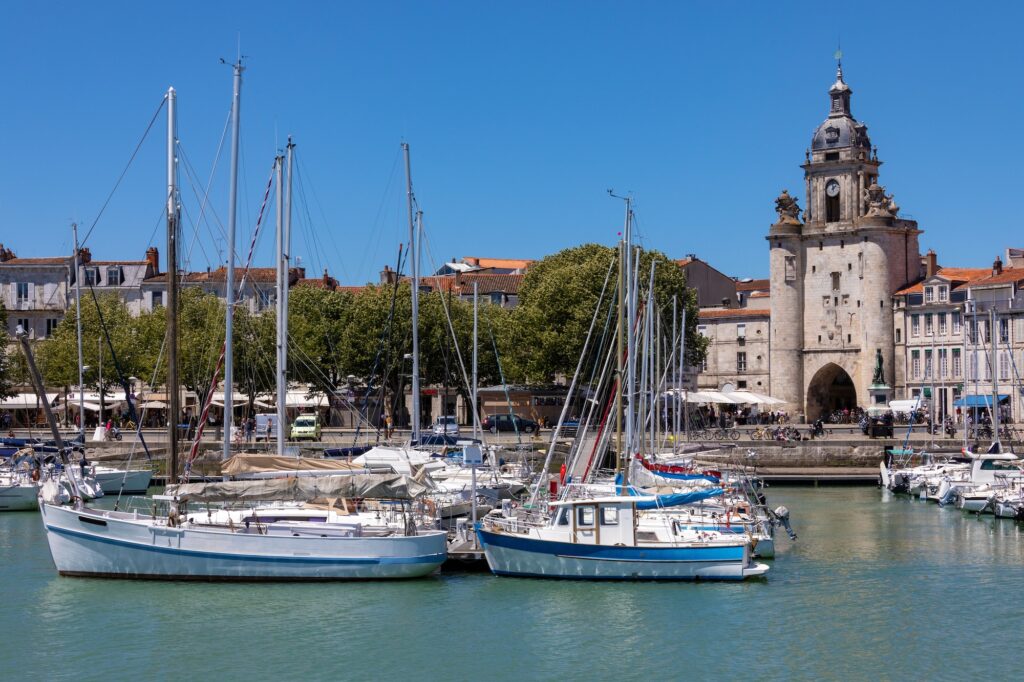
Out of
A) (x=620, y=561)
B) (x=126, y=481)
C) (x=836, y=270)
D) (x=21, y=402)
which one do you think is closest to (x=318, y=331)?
(x=21, y=402)

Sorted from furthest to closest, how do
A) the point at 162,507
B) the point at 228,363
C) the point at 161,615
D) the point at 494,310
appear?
the point at 494,310
the point at 228,363
the point at 162,507
the point at 161,615

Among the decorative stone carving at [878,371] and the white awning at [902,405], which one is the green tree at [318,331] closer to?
the decorative stone carving at [878,371]

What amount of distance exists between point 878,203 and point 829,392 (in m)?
11.7

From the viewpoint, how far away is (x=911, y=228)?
8700 cm

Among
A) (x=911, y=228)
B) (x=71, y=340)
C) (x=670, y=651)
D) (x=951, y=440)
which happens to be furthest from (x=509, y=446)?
(x=670, y=651)

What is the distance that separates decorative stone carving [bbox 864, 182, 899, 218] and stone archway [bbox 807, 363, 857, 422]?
909 centimetres

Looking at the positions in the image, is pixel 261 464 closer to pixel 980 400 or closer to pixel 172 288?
pixel 172 288

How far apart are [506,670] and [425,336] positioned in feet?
171

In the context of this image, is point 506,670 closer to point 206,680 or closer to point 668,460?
point 206,680

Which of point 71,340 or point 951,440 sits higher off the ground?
point 71,340

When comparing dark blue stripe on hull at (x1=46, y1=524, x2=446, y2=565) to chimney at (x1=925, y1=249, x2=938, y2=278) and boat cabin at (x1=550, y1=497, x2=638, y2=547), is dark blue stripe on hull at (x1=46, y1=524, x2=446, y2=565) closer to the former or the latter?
boat cabin at (x1=550, y1=497, x2=638, y2=547)

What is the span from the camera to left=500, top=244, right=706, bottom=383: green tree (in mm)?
77375

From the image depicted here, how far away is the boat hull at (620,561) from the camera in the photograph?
31.4 meters

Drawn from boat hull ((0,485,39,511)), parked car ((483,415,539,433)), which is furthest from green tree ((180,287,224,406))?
boat hull ((0,485,39,511))
